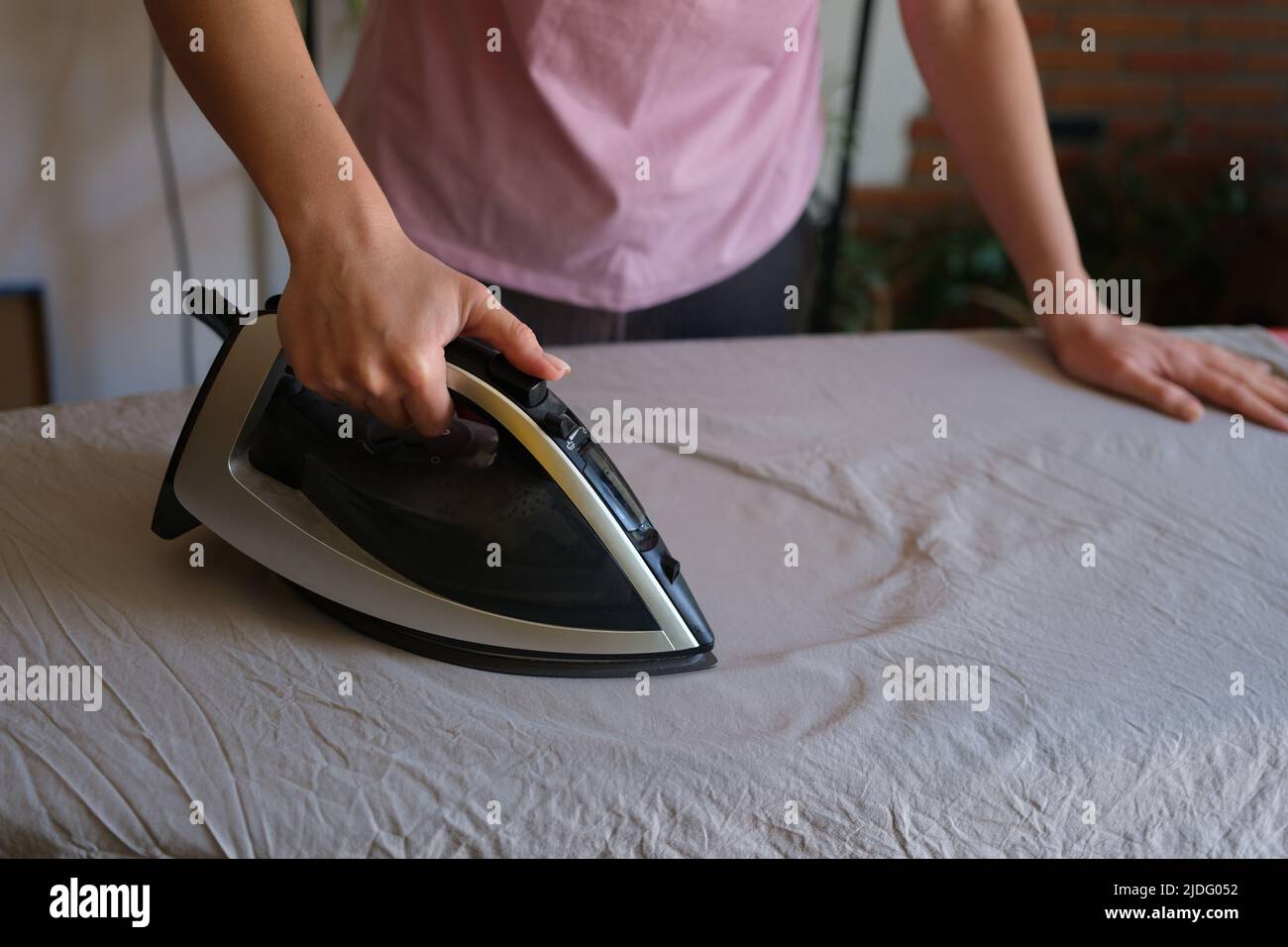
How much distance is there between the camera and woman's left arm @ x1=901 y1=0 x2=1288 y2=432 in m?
1.18

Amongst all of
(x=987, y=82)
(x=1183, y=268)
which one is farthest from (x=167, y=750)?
(x=1183, y=268)

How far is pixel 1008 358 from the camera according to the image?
4.21 feet

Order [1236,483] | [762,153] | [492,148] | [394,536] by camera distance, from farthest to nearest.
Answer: [762,153], [492,148], [1236,483], [394,536]

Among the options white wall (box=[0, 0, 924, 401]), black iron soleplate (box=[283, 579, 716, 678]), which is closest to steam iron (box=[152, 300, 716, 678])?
black iron soleplate (box=[283, 579, 716, 678])

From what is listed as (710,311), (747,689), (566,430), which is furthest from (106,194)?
(747,689)

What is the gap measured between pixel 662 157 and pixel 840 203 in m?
1.40

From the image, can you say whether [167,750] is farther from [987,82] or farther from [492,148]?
[987,82]

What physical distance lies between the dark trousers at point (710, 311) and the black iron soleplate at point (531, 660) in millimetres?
518

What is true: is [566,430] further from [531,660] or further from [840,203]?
[840,203]

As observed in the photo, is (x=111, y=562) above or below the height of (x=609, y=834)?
above

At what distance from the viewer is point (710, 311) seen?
131cm

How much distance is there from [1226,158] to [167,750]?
336 cm

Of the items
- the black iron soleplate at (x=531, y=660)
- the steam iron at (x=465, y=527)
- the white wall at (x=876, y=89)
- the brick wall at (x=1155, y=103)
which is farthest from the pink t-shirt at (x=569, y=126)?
the brick wall at (x=1155, y=103)

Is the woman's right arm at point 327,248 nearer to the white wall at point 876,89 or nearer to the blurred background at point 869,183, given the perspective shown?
the blurred background at point 869,183
